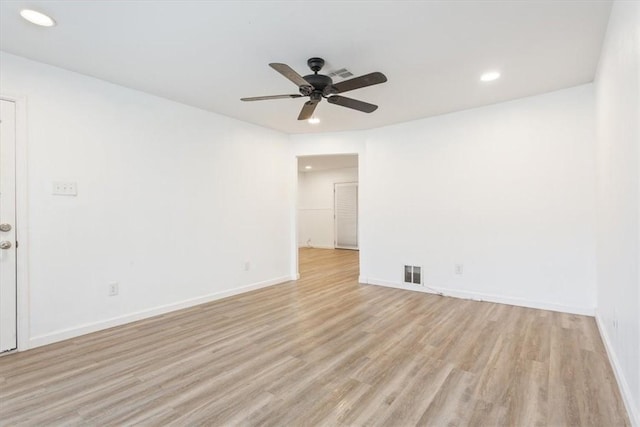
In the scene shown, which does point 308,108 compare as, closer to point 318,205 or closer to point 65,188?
point 65,188

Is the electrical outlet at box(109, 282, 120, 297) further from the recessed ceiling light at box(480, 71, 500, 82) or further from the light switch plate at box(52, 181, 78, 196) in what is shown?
the recessed ceiling light at box(480, 71, 500, 82)

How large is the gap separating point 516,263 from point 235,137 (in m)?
3.92

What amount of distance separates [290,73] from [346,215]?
6929 millimetres

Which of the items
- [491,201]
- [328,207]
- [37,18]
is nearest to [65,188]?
[37,18]

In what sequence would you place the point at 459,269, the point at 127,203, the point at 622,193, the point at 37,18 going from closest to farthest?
the point at 622,193 < the point at 37,18 < the point at 127,203 < the point at 459,269

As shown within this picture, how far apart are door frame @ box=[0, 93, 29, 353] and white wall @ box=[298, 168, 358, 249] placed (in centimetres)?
673

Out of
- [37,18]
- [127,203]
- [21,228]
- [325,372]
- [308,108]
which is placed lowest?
[325,372]

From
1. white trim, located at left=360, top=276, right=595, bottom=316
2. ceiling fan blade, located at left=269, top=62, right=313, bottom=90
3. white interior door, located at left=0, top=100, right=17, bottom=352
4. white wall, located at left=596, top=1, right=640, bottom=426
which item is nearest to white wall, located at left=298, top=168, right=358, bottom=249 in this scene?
white trim, located at left=360, top=276, right=595, bottom=316

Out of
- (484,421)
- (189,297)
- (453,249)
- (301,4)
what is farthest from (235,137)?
(484,421)

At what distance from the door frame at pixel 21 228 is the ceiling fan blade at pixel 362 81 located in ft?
8.65

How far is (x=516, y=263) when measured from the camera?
3602mm

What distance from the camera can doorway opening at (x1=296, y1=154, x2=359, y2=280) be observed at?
8836mm

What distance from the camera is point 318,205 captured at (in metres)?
9.55

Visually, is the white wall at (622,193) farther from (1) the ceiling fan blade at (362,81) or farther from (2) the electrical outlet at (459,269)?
(2) the electrical outlet at (459,269)
